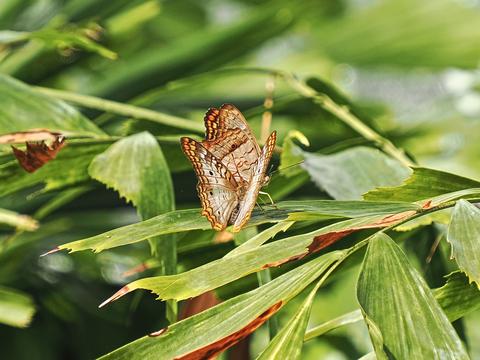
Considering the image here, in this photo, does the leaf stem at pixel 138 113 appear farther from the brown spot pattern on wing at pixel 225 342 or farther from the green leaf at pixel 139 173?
the brown spot pattern on wing at pixel 225 342

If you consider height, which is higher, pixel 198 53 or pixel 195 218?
pixel 198 53

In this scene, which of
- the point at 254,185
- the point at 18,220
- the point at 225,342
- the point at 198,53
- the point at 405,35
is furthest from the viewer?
the point at 405,35

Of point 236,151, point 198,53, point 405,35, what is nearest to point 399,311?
point 236,151

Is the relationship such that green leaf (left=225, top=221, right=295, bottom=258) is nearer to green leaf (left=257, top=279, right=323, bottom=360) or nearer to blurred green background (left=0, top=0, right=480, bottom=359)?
green leaf (left=257, top=279, right=323, bottom=360)

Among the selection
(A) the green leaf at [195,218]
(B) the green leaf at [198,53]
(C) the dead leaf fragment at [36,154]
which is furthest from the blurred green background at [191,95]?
(A) the green leaf at [195,218]

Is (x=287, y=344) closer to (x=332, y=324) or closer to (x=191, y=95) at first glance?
(x=332, y=324)

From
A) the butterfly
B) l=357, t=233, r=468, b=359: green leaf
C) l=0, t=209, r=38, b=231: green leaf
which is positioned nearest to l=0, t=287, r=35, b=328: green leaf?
l=0, t=209, r=38, b=231: green leaf

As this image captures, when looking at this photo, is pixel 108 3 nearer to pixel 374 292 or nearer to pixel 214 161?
pixel 214 161

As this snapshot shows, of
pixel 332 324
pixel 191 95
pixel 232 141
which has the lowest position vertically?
pixel 332 324
